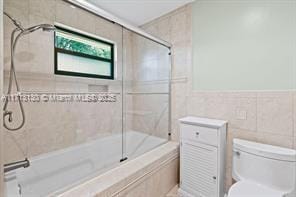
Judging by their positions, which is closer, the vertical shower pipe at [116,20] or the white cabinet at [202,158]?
the vertical shower pipe at [116,20]

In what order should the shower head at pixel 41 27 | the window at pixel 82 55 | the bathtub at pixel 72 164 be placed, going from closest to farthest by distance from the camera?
the bathtub at pixel 72 164
the shower head at pixel 41 27
the window at pixel 82 55

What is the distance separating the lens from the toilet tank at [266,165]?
4.18 feet

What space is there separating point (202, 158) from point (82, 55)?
6.40ft

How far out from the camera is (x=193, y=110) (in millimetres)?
2154

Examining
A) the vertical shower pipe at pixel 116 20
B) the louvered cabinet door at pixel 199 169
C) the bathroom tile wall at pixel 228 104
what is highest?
the vertical shower pipe at pixel 116 20

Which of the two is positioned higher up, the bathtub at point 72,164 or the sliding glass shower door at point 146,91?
the sliding glass shower door at point 146,91

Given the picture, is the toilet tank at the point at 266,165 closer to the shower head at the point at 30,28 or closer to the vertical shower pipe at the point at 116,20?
the vertical shower pipe at the point at 116,20

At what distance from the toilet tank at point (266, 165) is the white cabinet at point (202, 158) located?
6.4 inches

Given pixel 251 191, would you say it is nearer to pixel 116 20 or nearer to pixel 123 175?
pixel 123 175

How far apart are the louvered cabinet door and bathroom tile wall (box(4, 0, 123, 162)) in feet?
4.11

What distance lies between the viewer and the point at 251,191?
4.35 feet

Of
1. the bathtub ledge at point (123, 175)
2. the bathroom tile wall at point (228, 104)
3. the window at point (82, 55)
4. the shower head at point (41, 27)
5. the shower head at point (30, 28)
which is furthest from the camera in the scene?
the window at point (82, 55)

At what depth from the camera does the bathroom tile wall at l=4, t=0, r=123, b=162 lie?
1674 millimetres

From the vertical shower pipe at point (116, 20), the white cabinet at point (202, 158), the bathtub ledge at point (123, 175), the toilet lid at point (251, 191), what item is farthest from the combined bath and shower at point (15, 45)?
the toilet lid at point (251, 191)
